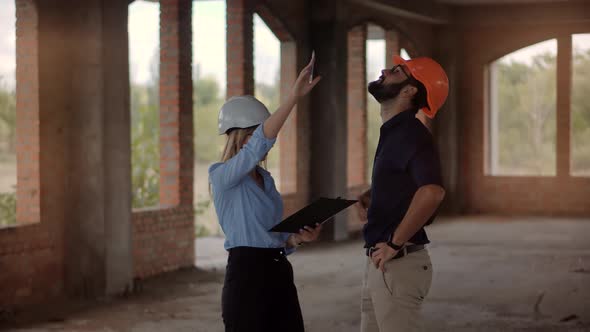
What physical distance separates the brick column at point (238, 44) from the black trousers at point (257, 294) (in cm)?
610

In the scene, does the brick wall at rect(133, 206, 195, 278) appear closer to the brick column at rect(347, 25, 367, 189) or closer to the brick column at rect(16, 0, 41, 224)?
the brick column at rect(16, 0, 41, 224)

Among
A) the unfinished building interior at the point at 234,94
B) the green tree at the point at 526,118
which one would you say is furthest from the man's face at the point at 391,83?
the green tree at the point at 526,118

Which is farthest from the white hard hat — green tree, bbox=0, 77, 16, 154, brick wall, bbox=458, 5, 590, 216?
brick wall, bbox=458, 5, 590, 216

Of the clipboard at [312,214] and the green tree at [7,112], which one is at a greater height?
the green tree at [7,112]

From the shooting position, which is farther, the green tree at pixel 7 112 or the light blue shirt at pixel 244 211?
the green tree at pixel 7 112

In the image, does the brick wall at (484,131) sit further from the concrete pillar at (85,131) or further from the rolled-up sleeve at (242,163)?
the rolled-up sleeve at (242,163)

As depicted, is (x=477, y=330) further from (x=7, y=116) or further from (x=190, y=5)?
(x=7, y=116)

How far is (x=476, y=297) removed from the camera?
6.64 m

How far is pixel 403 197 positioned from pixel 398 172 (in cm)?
9

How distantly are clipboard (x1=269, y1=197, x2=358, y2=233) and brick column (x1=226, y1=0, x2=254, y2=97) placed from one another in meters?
6.05

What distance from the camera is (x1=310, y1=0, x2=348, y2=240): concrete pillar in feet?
33.6

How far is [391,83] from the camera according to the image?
2.90 meters

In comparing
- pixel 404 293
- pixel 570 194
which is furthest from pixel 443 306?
pixel 570 194

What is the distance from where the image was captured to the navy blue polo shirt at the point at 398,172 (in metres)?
2.70
